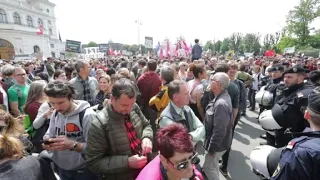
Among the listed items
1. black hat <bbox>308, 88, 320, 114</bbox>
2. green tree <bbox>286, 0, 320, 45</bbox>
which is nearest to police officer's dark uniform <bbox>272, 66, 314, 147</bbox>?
black hat <bbox>308, 88, 320, 114</bbox>

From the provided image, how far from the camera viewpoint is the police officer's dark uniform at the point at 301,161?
1.59 m

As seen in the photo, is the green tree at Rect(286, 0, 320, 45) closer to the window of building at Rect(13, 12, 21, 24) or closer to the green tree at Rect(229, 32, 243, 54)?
the green tree at Rect(229, 32, 243, 54)

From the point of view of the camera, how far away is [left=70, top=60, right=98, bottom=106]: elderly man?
436 centimetres

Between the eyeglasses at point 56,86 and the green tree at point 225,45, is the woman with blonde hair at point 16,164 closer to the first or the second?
the eyeglasses at point 56,86

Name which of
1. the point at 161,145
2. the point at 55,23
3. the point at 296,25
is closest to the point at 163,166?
the point at 161,145

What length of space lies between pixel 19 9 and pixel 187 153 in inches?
2543

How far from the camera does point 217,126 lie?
2.79 meters

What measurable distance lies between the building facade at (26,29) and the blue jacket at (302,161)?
46.4 meters

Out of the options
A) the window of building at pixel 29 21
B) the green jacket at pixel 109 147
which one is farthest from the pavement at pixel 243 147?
the window of building at pixel 29 21

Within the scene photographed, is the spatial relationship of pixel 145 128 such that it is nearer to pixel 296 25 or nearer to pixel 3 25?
pixel 296 25

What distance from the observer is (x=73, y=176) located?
2.31 meters

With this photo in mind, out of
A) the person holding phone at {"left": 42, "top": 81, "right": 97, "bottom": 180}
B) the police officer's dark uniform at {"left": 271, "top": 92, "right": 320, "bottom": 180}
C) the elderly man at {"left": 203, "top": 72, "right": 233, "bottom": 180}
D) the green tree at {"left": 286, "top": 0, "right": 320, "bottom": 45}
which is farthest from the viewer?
the green tree at {"left": 286, "top": 0, "right": 320, "bottom": 45}

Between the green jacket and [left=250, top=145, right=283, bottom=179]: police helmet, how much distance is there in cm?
138

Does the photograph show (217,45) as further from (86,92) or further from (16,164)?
(16,164)
